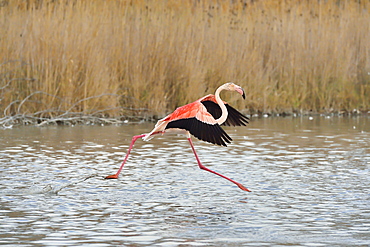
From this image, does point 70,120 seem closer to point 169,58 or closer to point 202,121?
point 169,58

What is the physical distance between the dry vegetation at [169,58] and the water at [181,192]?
176cm

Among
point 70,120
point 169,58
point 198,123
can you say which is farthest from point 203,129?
point 169,58

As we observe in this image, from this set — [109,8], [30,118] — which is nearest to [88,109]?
[30,118]

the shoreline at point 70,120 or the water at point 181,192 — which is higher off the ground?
the shoreline at point 70,120

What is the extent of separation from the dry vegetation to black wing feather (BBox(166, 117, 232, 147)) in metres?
5.32

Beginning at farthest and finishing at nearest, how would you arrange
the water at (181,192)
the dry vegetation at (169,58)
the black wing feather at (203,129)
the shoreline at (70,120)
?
the dry vegetation at (169,58) → the shoreline at (70,120) → the black wing feather at (203,129) → the water at (181,192)

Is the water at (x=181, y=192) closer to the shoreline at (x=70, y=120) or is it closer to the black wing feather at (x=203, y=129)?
the black wing feather at (x=203, y=129)

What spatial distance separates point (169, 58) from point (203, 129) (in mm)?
A: 6981

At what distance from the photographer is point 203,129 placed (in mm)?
6965

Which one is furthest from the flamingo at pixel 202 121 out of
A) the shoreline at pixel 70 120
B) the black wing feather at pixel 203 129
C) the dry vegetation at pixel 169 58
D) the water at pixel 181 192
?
the dry vegetation at pixel 169 58

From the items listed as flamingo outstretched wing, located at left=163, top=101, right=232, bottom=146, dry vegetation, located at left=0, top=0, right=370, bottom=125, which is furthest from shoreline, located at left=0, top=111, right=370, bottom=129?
flamingo outstretched wing, located at left=163, top=101, right=232, bottom=146

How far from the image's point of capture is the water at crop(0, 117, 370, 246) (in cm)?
513

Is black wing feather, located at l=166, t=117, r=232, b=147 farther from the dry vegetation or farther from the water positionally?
the dry vegetation

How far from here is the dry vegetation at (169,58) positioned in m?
12.8
